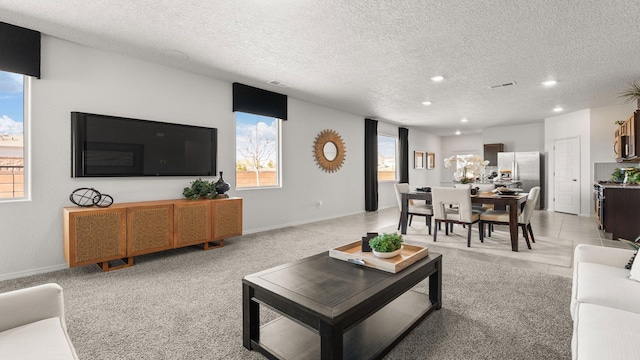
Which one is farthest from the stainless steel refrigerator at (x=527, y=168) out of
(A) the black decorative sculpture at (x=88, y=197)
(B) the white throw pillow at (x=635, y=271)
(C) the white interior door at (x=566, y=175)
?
(A) the black decorative sculpture at (x=88, y=197)

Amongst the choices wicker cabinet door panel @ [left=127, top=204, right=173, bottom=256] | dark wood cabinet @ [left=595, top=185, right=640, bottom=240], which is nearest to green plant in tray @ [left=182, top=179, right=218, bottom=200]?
wicker cabinet door panel @ [left=127, top=204, right=173, bottom=256]

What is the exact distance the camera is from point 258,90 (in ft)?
16.6

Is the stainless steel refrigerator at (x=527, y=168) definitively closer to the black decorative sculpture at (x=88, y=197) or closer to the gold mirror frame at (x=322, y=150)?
the gold mirror frame at (x=322, y=150)

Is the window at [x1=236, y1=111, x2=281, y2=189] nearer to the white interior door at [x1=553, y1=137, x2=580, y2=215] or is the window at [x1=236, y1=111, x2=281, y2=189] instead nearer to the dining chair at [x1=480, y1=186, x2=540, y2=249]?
the dining chair at [x1=480, y1=186, x2=540, y2=249]

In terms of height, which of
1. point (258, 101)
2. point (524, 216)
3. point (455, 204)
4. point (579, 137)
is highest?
point (258, 101)

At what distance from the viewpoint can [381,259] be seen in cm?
200

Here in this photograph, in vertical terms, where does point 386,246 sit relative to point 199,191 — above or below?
below

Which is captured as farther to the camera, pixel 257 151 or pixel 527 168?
pixel 527 168

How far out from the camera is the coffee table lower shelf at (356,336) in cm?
167

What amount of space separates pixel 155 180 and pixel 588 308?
14.4 ft

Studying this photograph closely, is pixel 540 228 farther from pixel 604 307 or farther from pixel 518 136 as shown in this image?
pixel 604 307

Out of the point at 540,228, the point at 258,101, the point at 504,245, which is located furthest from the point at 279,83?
the point at 540,228

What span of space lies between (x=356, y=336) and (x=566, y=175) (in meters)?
8.21

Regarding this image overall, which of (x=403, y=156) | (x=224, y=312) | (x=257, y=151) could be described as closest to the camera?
(x=224, y=312)
